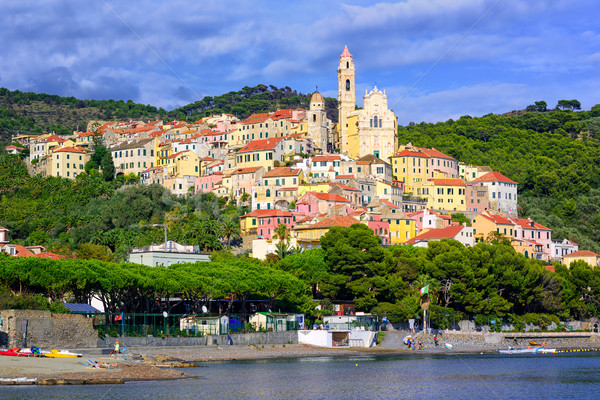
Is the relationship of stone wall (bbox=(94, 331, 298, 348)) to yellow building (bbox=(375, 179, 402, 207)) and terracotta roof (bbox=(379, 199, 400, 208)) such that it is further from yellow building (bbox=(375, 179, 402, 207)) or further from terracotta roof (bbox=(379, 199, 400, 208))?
yellow building (bbox=(375, 179, 402, 207))

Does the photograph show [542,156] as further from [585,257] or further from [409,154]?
[585,257]

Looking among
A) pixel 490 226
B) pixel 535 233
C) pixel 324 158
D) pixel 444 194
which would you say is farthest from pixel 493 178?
pixel 324 158

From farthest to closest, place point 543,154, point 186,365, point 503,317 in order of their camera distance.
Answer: point 543,154 → point 503,317 → point 186,365

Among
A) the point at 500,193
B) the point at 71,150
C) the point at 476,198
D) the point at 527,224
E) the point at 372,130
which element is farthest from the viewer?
the point at 71,150

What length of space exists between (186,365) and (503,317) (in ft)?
144

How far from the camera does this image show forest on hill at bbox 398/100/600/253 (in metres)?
138

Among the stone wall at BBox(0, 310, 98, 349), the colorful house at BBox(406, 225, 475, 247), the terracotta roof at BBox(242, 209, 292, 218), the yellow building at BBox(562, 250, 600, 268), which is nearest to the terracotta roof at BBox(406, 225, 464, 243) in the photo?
the colorful house at BBox(406, 225, 475, 247)

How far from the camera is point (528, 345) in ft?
293

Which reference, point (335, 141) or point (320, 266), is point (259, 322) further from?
point (335, 141)

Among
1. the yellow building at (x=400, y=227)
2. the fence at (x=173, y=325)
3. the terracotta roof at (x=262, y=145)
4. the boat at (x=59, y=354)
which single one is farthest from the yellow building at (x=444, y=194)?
the boat at (x=59, y=354)

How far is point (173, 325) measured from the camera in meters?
68.6

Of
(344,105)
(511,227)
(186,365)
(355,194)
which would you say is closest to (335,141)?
(344,105)

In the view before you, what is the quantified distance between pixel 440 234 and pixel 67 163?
216ft

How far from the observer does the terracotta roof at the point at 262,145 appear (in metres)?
129
